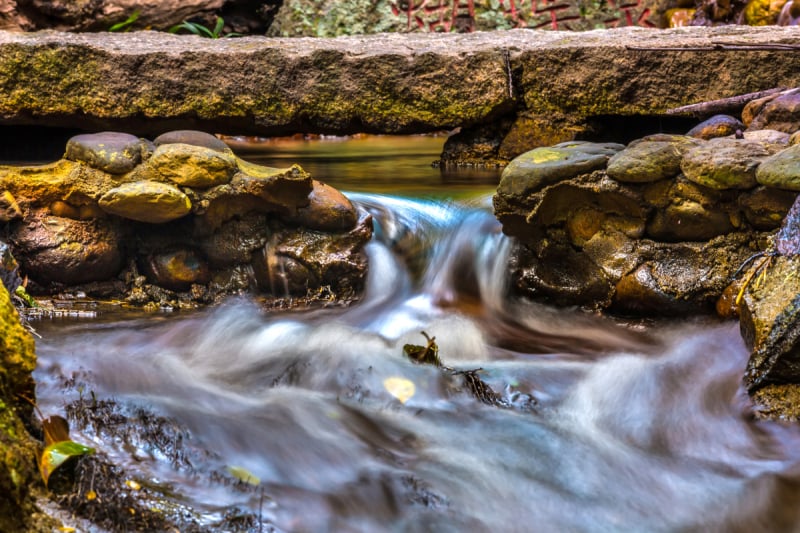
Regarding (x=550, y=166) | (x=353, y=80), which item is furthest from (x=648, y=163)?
(x=353, y=80)

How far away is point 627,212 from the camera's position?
3764 mm

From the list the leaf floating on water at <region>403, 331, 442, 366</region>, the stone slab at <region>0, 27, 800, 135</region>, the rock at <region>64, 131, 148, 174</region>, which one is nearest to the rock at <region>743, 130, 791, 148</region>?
the stone slab at <region>0, 27, 800, 135</region>

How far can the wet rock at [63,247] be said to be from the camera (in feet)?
13.1

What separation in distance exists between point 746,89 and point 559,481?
4.00 metres

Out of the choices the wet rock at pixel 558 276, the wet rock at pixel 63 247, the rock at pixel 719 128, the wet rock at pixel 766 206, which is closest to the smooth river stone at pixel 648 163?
the wet rock at pixel 766 206

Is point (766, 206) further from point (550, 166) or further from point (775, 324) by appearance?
point (550, 166)

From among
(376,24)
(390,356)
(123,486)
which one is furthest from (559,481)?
(376,24)

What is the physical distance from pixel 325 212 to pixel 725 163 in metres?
2.08

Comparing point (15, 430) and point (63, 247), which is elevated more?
point (15, 430)

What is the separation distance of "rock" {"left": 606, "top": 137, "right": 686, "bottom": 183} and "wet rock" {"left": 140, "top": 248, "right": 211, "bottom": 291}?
2289mm

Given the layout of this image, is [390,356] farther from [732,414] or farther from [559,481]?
[732,414]

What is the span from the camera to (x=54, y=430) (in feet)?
6.34

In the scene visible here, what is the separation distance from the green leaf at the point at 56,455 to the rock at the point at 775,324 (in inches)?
92.9

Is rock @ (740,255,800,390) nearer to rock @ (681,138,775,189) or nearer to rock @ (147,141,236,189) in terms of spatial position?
rock @ (681,138,775,189)
